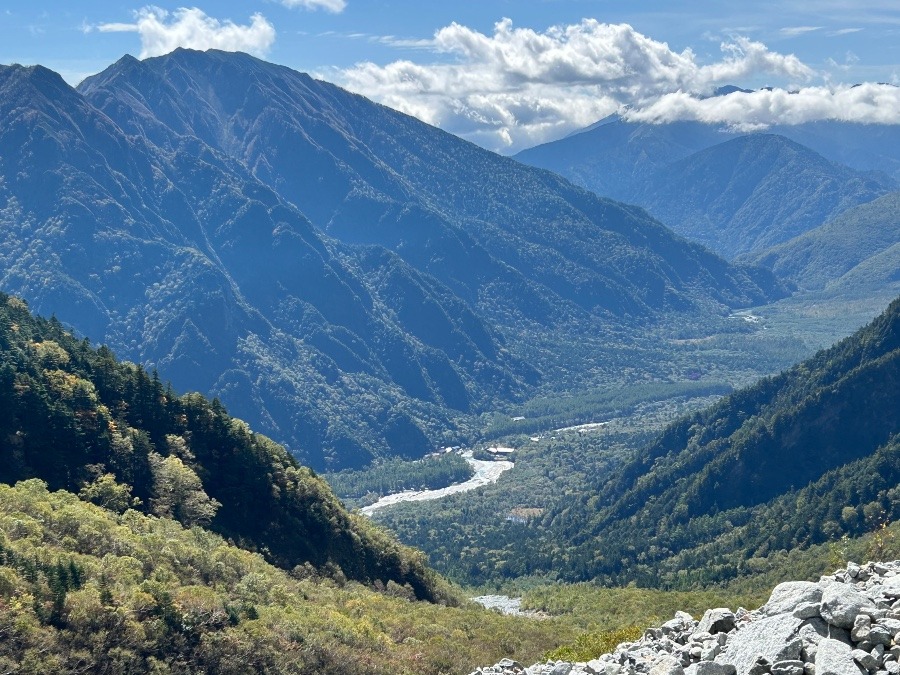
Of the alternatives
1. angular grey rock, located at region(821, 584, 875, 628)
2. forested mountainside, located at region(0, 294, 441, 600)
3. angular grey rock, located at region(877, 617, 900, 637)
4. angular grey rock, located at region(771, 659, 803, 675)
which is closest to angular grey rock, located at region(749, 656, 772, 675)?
angular grey rock, located at region(771, 659, 803, 675)

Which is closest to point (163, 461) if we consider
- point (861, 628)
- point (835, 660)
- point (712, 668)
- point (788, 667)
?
point (712, 668)

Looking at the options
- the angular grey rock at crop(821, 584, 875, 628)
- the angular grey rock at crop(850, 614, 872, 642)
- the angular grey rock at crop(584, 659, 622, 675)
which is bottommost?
the angular grey rock at crop(584, 659, 622, 675)

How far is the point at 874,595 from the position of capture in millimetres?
47781

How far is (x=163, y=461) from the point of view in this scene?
146 meters

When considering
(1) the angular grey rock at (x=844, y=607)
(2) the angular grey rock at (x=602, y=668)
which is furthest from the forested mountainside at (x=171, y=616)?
(1) the angular grey rock at (x=844, y=607)

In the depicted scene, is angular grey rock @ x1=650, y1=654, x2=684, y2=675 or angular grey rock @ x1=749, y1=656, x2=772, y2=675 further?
angular grey rock @ x1=650, y1=654, x2=684, y2=675

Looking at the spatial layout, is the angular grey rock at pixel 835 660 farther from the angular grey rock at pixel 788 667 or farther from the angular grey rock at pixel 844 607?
the angular grey rock at pixel 844 607

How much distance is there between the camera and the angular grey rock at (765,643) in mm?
44062

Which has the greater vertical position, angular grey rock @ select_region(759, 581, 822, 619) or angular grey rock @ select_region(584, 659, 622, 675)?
angular grey rock @ select_region(759, 581, 822, 619)

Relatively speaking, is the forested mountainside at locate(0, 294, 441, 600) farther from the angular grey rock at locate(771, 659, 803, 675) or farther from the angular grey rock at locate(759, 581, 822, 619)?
the angular grey rock at locate(771, 659, 803, 675)

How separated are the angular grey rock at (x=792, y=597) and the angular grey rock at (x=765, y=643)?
1.17 metres

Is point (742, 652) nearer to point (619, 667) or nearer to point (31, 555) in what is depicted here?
point (619, 667)

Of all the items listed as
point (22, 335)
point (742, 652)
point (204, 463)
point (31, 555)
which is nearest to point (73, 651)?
point (31, 555)

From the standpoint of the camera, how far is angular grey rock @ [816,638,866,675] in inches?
1628
